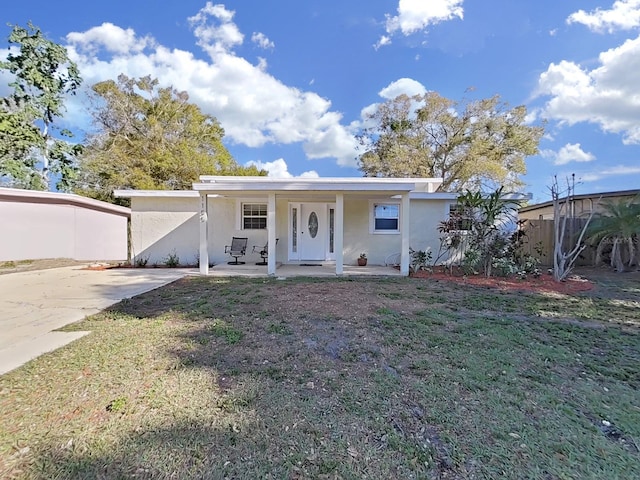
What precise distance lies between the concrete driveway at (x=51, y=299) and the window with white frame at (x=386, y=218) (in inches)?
244

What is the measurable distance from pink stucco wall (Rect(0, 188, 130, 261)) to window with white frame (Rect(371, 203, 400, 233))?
962 centimetres

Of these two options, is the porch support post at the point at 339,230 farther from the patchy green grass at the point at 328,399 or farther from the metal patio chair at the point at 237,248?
the patchy green grass at the point at 328,399

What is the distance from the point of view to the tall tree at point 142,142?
63.0 feet

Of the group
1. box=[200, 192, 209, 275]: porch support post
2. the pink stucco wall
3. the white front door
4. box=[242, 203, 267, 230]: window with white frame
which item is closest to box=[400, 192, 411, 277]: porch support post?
the white front door

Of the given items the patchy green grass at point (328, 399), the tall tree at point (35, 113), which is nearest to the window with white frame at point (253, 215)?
the patchy green grass at point (328, 399)

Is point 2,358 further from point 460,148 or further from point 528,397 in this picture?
point 460,148

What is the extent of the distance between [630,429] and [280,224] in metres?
9.97

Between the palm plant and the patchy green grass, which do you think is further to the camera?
the palm plant

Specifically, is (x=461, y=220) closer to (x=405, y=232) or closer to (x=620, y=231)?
(x=405, y=232)

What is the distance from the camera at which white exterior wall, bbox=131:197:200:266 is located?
11523 mm

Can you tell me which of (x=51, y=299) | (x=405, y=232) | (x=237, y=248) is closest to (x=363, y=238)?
(x=405, y=232)

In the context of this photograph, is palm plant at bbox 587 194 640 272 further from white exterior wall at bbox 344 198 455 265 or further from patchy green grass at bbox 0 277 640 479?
patchy green grass at bbox 0 277 640 479

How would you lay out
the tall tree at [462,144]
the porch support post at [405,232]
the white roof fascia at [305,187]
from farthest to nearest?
the tall tree at [462,144]
the porch support post at [405,232]
the white roof fascia at [305,187]

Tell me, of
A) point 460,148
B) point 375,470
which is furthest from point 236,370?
point 460,148
